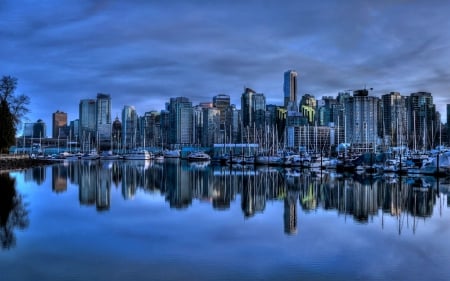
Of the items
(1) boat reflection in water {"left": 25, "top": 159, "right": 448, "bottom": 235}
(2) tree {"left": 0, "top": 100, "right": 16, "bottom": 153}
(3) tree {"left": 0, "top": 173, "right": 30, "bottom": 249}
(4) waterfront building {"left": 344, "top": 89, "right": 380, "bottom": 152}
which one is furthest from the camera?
(4) waterfront building {"left": 344, "top": 89, "right": 380, "bottom": 152}

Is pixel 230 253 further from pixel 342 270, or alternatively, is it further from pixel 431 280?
pixel 431 280

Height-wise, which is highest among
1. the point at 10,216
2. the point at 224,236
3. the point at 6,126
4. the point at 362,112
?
the point at 362,112

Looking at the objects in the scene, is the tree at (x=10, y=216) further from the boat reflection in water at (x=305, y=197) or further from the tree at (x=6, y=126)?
the tree at (x=6, y=126)

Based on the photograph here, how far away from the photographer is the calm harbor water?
54.9 ft

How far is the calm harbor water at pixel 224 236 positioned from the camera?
16.7m

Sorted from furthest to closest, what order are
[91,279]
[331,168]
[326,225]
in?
[331,168], [326,225], [91,279]

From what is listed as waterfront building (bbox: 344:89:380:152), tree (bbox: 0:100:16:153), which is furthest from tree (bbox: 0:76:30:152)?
waterfront building (bbox: 344:89:380:152)

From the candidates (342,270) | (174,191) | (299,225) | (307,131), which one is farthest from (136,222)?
(307,131)

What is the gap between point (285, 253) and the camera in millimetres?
19359

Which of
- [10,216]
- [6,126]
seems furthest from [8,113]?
[10,216]

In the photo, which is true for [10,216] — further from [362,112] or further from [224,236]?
[362,112]

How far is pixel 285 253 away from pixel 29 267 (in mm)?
9211

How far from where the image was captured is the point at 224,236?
23.3 metres

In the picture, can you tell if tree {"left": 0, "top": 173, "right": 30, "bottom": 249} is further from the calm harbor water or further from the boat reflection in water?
the boat reflection in water
